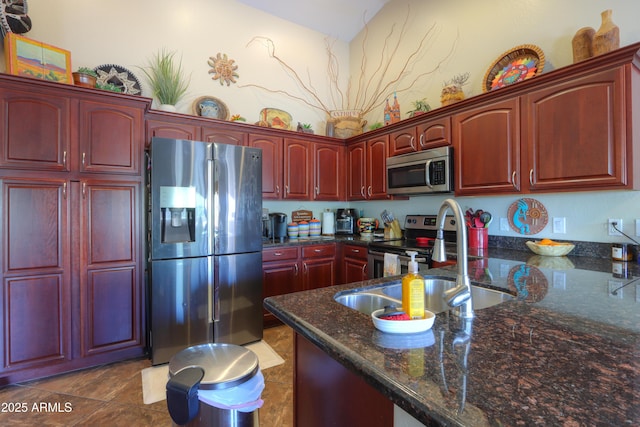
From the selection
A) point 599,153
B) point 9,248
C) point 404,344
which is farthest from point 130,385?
point 599,153

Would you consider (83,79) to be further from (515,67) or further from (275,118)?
(515,67)

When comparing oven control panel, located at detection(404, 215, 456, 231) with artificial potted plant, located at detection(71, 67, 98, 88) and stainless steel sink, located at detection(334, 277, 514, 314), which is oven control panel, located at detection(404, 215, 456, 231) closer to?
stainless steel sink, located at detection(334, 277, 514, 314)

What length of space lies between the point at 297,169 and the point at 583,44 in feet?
8.57

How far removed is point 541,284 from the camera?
51.7 inches

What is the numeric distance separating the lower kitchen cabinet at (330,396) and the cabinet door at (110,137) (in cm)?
219

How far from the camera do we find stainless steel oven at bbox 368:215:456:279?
255cm

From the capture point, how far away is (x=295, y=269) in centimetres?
321

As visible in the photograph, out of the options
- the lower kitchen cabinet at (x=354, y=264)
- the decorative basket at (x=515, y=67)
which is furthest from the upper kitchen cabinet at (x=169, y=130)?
the decorative basket at (x=515, y=67)

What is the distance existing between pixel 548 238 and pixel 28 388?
392 centimetres

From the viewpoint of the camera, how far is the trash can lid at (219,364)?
1.12 meters

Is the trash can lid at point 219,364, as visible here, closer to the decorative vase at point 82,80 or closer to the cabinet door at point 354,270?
the cabinet door at point 354,270

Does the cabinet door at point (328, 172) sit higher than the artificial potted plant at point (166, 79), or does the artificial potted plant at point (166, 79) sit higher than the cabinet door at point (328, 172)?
Result: the artificial potted plant at point (166, 79)

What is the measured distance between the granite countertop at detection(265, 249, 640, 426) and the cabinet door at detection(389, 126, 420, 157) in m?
2.05

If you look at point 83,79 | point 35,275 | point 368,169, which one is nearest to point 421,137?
point 368,169
